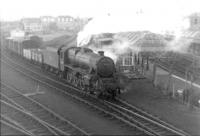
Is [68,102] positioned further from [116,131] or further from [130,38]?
[130,38]

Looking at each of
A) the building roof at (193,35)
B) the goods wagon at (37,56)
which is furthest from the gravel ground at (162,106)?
the building roof at (193,35)

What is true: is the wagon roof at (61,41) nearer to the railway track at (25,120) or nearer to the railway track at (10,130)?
the railway track at (25,120)

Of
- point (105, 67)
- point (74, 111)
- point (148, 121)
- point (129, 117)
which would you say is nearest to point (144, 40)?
point (105, 67)

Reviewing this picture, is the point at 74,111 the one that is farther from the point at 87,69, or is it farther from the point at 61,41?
the point at 61,41

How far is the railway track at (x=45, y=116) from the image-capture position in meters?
13.7

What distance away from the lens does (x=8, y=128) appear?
14.2m

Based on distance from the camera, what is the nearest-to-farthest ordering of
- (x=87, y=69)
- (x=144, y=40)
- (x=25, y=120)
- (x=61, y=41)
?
(x=25, y=120)
(x=87, y=69)
(x=144, y=40)
(x=61, y=41)

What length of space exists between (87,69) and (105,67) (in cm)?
217

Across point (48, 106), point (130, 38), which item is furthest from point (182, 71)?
point (48, 106)

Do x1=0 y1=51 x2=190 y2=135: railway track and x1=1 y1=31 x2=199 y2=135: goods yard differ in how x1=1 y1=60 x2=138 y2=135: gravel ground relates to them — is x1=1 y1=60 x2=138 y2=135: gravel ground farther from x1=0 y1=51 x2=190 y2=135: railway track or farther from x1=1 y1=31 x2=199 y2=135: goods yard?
x1=0 y1=51 x2=190 y2=135: railway track

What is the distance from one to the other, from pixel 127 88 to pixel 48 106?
624 cm

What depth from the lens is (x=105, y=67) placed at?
749 inches

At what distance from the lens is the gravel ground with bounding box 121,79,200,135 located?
1503 centimetres

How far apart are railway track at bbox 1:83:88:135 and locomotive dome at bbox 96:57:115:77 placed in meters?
4.09
